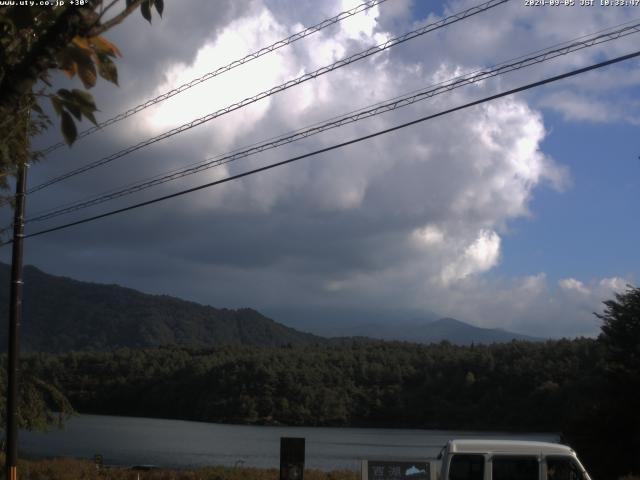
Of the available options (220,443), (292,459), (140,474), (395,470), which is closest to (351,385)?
(220,443)

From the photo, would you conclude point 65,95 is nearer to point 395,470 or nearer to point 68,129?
point 68,129

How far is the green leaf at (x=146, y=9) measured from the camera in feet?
14.8

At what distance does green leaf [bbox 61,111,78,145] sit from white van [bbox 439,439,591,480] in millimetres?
11645

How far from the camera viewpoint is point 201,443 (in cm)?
6103

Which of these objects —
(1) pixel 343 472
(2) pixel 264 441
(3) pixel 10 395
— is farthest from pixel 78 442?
(3) pixel 10 395

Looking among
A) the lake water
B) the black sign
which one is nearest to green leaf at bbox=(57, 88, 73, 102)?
the black sign

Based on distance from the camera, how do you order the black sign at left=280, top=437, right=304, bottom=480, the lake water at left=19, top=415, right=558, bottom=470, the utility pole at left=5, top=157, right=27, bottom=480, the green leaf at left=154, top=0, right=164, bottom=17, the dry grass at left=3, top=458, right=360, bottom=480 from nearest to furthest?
1. the green leaf at left=154, top=0, right=164, bottom=17
2. the black sign at left=280, top=437, right=304, bottom=480
3. the utility pole at left=5, top=157, right=27, bottom=480
4. the dry grass at left=3, top=458, right=360, bottom=480
5. the lake water at left=19, top=415, right=558, bottom=470

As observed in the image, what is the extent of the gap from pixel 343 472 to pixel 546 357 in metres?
35.8

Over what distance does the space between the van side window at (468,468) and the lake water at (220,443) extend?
24781mm

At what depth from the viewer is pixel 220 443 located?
198 ft

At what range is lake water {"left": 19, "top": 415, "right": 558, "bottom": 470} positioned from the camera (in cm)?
4612

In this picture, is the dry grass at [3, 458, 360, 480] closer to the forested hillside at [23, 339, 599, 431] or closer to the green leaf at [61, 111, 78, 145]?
the forested hillside at [23, 339, 599, 431]

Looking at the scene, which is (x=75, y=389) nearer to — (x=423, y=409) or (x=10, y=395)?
(x=423, y=409)

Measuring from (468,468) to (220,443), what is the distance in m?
48.4
